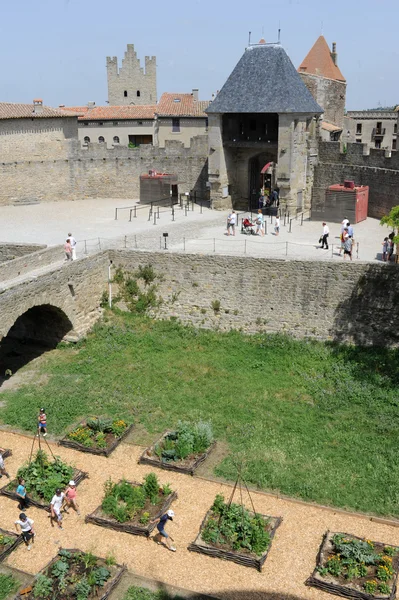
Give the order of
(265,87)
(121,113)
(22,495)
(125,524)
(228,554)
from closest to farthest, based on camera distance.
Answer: (228,554)
(125,524)
(22,495)
(265,87)
(121,113)

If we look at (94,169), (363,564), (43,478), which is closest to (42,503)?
(43,478)

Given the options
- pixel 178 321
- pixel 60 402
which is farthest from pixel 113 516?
pixel 178 321

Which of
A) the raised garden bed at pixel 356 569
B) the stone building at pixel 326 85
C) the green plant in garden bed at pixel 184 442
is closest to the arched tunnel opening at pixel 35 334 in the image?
the green plant in garden bed at pixel 184 442

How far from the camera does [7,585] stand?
11281 mm

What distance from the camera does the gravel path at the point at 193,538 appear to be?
1136 centimetres

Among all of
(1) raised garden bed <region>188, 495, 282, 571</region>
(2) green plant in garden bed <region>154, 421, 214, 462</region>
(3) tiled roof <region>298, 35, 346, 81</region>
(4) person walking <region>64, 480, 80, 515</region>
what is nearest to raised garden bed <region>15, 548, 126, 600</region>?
(4) person walking <region>64, 480, 80, 515</region>

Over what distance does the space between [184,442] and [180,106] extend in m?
36.8

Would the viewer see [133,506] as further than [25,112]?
No

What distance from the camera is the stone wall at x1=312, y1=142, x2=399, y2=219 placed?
1073 inches

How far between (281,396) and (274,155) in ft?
57.5

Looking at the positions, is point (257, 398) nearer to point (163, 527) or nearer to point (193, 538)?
point (193, 538)

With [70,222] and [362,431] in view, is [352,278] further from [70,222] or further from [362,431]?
Answer: [70,222]

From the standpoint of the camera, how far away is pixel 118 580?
37.3 feet

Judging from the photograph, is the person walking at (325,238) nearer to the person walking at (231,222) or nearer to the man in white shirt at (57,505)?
the person walking at (231,222)
